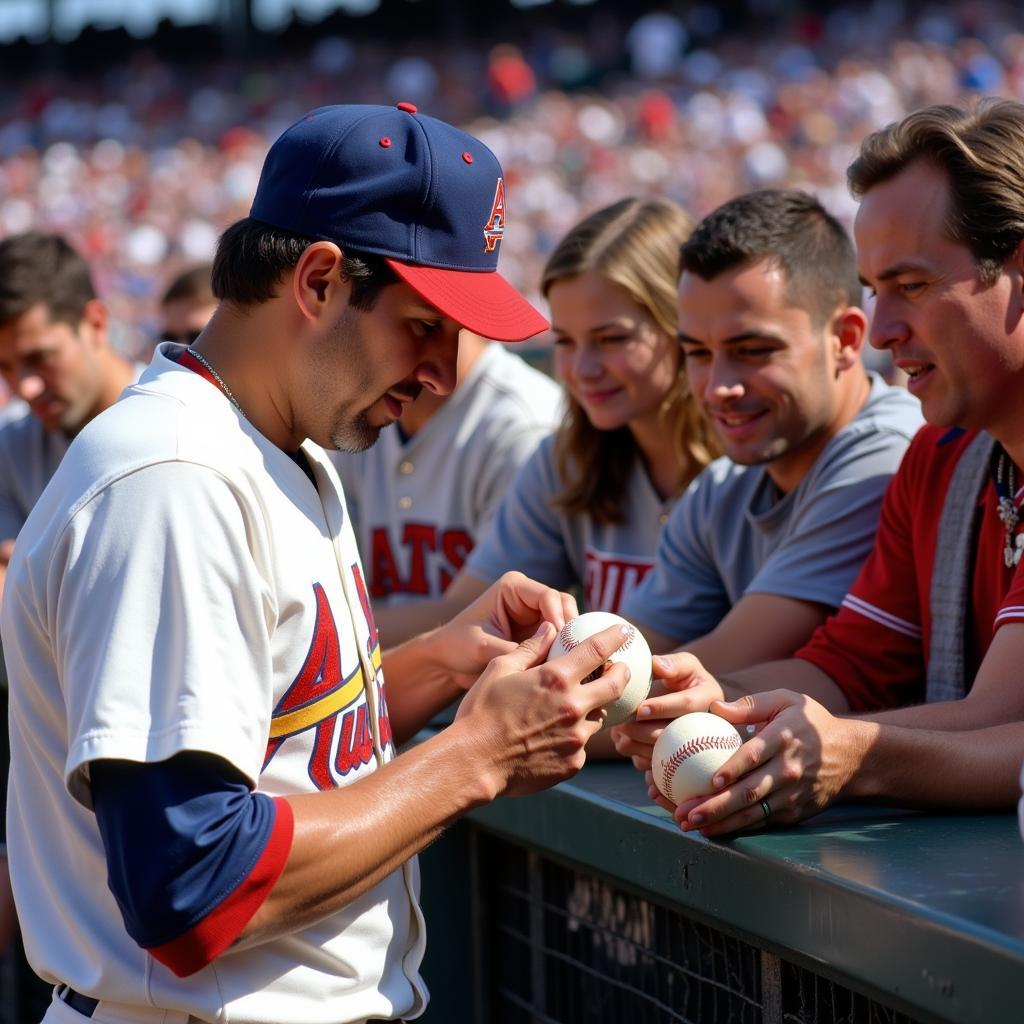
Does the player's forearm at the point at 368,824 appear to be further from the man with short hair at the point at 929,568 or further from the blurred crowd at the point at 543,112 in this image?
the blurred crowd at the point at 543,112

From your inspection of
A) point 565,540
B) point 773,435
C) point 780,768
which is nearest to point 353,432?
point 780,768

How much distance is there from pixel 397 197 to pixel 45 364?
10.0ft

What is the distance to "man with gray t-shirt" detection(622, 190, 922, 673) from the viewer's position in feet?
9.36

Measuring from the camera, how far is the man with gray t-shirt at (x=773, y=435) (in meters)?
2.85

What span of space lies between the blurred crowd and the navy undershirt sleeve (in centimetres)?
1219

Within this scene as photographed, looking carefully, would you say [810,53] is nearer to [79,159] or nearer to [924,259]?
[79,159]

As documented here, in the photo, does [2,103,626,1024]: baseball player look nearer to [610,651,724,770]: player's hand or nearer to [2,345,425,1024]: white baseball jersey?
[2,345,425,1024]: white baseball jersey

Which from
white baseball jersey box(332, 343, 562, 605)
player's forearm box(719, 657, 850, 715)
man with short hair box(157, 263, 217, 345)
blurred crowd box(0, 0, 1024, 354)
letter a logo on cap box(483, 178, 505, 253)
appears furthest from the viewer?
blurred crowd box(0, 0, 1024, 354)

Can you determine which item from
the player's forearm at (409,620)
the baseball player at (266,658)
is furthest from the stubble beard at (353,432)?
the player's forearm at (409,620)

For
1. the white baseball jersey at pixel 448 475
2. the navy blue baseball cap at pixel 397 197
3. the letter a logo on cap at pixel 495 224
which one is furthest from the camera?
the white baseball jersey at pixel 448 475

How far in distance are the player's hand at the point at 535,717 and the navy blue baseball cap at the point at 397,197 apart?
44 centimetres

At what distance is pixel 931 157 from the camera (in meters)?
2.42

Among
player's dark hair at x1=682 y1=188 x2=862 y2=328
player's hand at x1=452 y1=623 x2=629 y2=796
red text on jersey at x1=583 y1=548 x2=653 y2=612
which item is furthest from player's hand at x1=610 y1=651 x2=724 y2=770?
red text on jersey at x1=583 y1=548 x2=653 y2=612

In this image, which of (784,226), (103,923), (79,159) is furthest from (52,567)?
(79,159)
